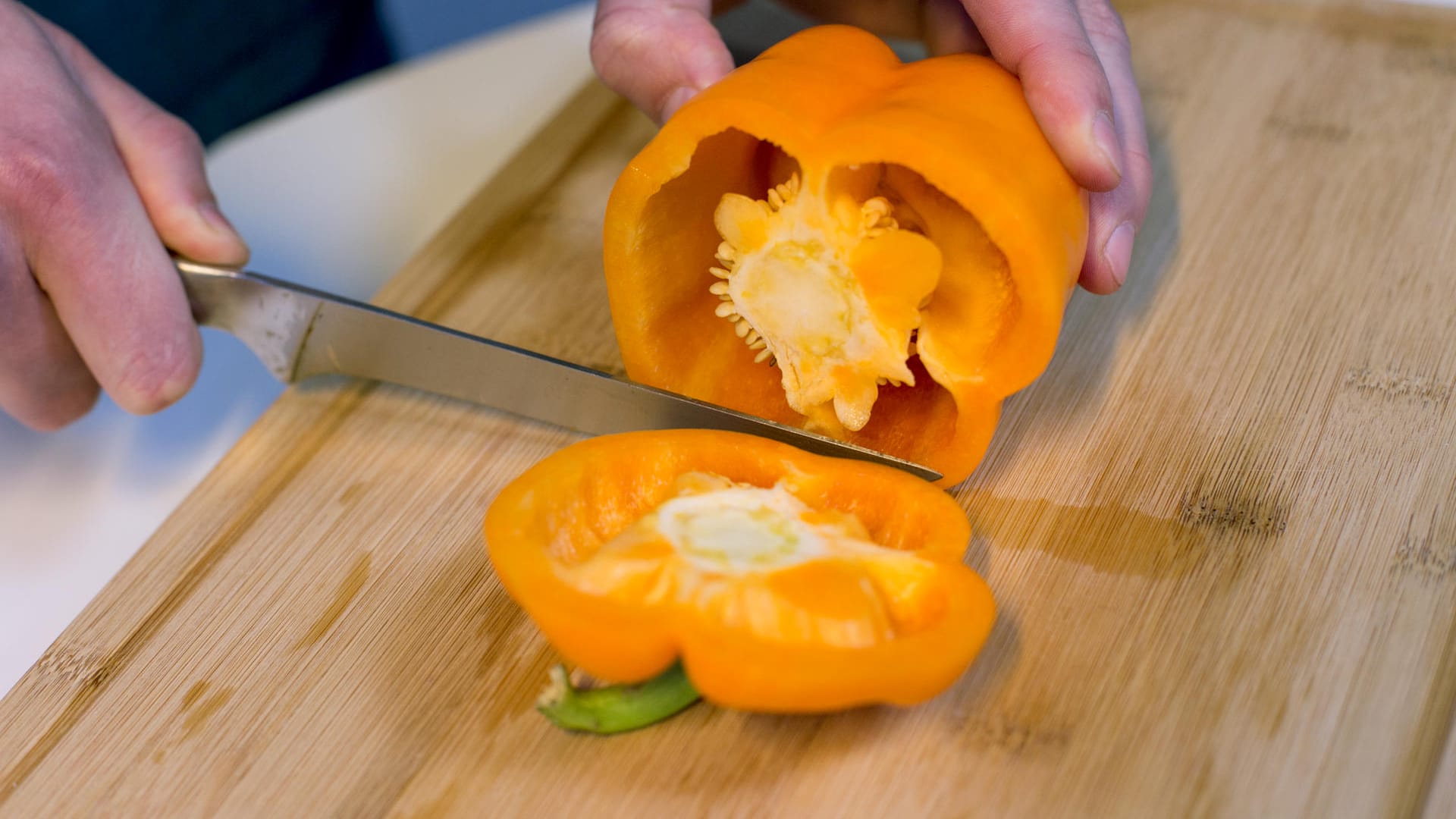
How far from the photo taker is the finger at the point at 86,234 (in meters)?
1.72

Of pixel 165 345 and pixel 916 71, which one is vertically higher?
pixel 916 71

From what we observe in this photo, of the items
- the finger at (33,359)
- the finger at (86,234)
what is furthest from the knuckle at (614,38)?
the finger at (33,359)

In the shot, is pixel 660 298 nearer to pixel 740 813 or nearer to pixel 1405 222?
pixel 740 813

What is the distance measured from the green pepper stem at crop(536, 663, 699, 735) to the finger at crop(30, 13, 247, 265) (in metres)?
0.97

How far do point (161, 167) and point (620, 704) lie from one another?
116 cm

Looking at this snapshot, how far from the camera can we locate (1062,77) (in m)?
1.55

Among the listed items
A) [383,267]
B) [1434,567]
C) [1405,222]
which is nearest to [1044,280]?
[1434,567]

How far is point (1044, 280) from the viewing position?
1397mm

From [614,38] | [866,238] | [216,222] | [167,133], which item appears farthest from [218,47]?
[866,238]

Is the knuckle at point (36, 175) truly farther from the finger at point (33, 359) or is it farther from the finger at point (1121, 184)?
the finger at point (1121, 184)

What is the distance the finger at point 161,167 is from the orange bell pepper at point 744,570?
79cm

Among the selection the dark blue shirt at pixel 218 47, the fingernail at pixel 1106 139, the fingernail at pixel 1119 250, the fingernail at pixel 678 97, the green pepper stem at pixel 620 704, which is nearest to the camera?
the green pepper stem at pixel 620 704

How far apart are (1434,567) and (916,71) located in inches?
34.9

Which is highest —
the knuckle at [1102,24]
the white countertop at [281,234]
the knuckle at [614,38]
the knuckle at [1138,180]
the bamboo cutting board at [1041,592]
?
the knuckle at [614,38]
